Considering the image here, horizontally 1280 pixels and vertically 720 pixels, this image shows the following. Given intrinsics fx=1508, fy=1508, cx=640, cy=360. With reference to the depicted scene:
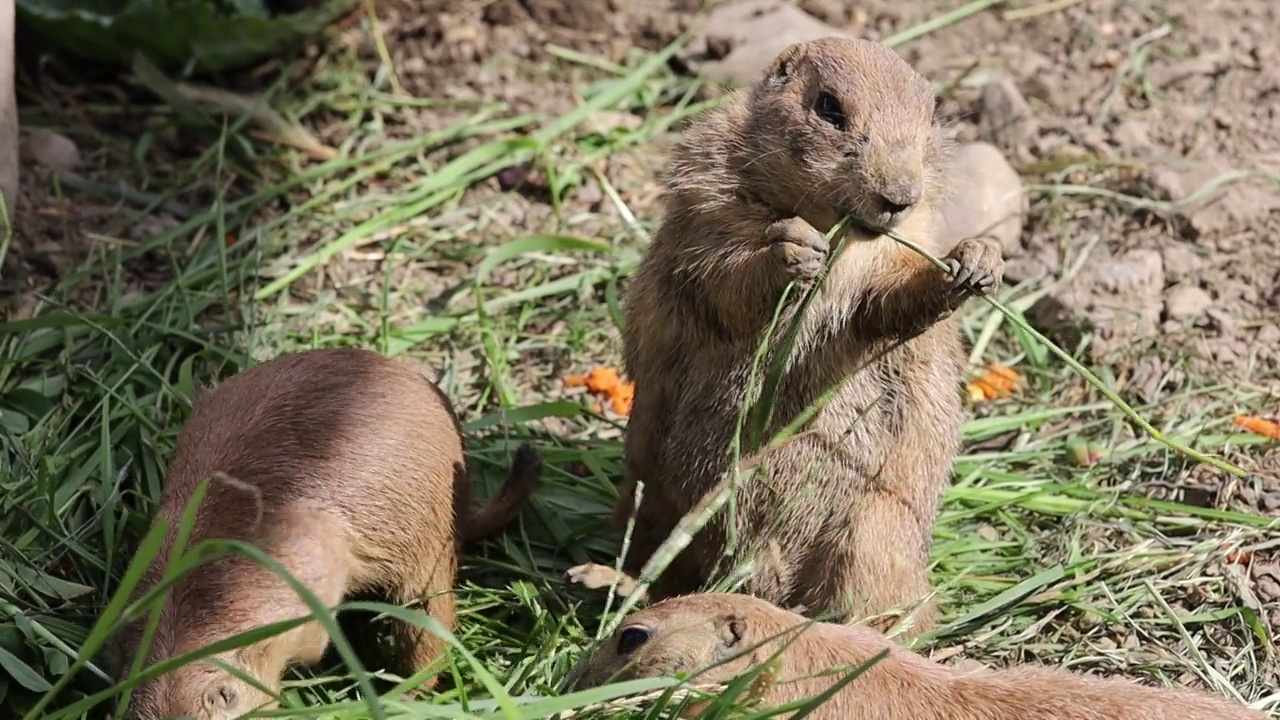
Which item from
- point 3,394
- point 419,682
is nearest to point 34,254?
point 3,394

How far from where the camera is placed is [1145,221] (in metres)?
7.11

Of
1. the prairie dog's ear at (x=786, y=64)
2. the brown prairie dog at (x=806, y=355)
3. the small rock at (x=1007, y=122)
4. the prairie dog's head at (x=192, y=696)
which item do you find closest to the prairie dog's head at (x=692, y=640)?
the brown prairie dog at (x=806, y=355)

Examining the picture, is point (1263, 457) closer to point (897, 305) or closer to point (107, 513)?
point (897, 305)

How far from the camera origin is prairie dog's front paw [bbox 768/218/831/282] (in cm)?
436

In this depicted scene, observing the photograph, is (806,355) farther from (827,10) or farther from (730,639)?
(827,10)

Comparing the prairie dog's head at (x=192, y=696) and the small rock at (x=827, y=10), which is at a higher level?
the small rock at (x=827, y=10)

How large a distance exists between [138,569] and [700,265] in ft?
6.56

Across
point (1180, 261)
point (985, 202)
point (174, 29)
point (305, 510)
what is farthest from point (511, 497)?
point (174, 29)

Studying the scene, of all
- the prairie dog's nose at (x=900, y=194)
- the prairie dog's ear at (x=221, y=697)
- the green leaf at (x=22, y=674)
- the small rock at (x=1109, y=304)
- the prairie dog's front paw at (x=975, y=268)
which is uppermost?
the prairie dog's nose at (x=900, y=194)

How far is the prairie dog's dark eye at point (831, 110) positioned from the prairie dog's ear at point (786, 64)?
28 cm

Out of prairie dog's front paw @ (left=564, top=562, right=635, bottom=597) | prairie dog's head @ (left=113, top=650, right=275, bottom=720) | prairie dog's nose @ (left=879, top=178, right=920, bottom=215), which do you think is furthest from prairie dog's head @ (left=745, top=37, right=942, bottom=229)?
prairie dog's head @ (left=113, top=650, right=275, bottom=720)

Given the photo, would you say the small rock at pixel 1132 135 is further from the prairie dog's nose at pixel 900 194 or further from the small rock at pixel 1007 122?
the prairie dog's nose at pixel 900 194

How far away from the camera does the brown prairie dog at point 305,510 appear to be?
409 centimetres

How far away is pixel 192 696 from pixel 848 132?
2.45m
